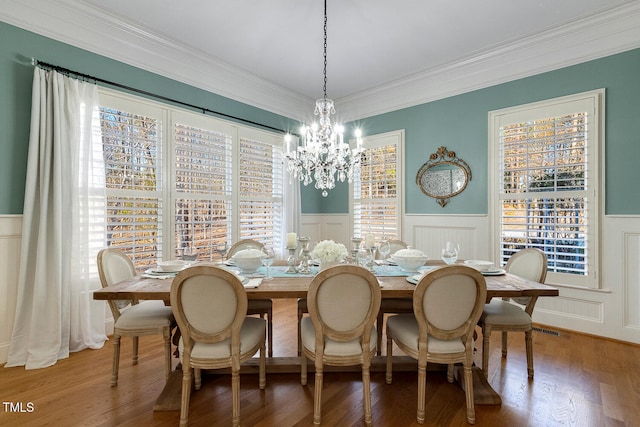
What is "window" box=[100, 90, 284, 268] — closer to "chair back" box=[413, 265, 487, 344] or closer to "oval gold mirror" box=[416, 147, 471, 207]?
"oval gold mirror" box=[416, 147, 471, 207]

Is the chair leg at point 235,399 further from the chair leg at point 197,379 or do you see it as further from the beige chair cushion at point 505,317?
the beige chair cushion at point 505,317

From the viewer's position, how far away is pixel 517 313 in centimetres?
229

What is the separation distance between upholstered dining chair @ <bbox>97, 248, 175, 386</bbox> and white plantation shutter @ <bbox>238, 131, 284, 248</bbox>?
185cm

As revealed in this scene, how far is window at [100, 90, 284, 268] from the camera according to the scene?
10.2ft

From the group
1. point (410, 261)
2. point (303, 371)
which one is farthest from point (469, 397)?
point (303, 371)

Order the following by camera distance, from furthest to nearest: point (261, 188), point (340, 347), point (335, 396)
→ point (261, 188)
point (335, 396)
point (340, 347)

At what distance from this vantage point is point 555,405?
1976mm

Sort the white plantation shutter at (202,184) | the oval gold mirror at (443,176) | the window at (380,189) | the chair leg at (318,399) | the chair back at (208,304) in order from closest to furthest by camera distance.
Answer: the chair back at (208,304) < the chair leg at (318,399) < the white plantation shutter at (202,184) < the oval gold mirror at (443,176) < the window at (380,189)

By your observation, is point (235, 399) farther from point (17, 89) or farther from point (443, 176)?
point (443, 176)

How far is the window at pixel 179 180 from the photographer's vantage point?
309cm

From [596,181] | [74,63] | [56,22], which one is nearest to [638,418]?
[596,181]

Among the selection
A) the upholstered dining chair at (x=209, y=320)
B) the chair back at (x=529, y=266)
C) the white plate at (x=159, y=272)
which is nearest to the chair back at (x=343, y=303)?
the upholstered dining chair at (x=209, y=320)

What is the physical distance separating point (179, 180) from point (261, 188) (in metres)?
1.20

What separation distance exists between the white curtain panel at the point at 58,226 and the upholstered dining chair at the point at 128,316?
0.64 meters
